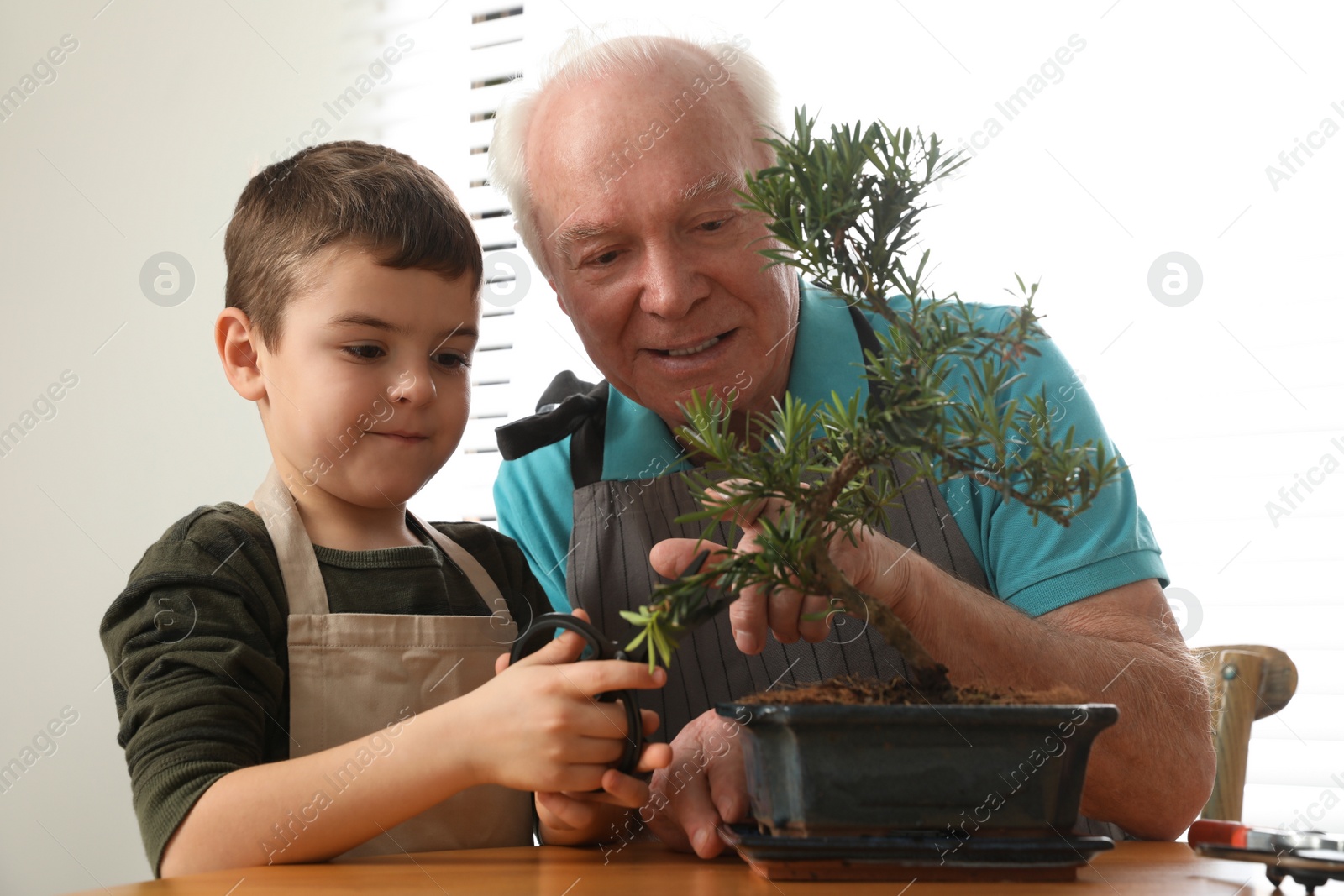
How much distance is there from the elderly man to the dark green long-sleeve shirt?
0.35 m

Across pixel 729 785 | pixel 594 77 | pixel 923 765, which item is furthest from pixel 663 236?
pixel 923 765

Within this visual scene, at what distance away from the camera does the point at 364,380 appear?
1128 millimetres

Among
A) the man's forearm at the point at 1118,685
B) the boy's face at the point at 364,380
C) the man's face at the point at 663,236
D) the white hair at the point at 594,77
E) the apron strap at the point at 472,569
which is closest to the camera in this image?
the man's forearm at the point at 1118,685

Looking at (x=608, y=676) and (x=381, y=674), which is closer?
(x=608, y=676)

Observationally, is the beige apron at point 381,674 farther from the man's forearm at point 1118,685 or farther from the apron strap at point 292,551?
the man's forearm at point 1118,685

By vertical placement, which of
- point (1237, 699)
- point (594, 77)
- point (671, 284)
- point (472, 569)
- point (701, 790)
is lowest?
Answer: point (1237, 699)

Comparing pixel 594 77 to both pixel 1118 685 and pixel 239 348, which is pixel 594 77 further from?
pixel 1118 685

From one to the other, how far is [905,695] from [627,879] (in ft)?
0.81

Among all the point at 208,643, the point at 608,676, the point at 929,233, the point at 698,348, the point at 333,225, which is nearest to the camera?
the point at 608,676

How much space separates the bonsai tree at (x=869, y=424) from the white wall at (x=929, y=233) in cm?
147

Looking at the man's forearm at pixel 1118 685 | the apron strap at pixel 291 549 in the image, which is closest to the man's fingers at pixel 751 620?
the man's forearm at pixel 1118 685

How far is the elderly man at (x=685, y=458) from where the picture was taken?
1109 millimetres

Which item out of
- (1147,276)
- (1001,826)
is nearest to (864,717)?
(1001,826)

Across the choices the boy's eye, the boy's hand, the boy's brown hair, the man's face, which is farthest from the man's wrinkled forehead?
the boy's hand
